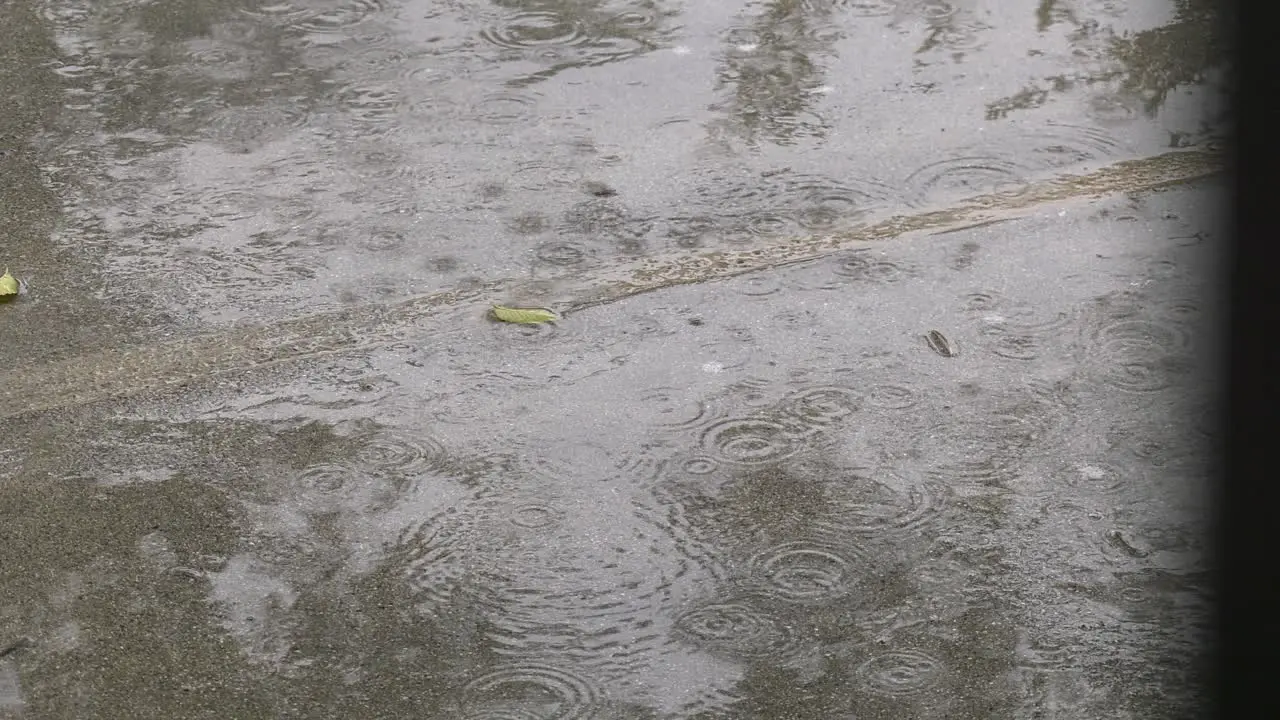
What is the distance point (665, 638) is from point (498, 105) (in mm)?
2632

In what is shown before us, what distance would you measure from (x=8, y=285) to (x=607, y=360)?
5.42 ft

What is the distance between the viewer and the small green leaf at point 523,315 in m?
3.96

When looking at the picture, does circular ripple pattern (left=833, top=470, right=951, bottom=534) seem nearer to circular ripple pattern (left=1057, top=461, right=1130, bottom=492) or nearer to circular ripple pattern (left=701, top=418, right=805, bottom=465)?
circular ripple pattern (left=701, top=418, right=805, bottom=465)

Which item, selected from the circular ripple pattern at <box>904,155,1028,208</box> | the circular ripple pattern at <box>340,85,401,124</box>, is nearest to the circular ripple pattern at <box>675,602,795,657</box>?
the circular ripple pattern at <box>904,155,1028,208</box>

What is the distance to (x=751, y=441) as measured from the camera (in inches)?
137

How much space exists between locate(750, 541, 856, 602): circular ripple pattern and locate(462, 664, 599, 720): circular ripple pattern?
1.52 ft

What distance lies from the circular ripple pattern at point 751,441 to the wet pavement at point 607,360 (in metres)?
0.01

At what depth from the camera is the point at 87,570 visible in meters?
3.05

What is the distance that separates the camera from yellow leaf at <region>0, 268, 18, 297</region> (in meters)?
3.98

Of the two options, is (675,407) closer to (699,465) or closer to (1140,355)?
(699,465)

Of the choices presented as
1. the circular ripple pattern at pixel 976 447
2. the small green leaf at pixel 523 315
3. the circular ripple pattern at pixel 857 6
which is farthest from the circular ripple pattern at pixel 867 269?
the circular ripple pattern at pixel 857 6

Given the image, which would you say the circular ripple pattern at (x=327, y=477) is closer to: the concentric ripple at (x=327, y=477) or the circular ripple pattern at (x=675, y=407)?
the concentric ripple at (x=327, y=477)

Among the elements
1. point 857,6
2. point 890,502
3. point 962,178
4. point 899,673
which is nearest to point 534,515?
point 890,502

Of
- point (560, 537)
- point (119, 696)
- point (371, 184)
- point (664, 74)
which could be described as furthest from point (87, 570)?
point (664, 74)
